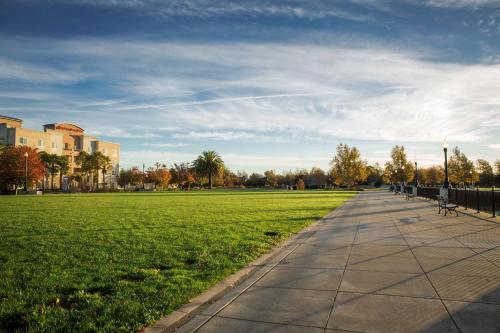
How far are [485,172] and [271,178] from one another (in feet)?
220

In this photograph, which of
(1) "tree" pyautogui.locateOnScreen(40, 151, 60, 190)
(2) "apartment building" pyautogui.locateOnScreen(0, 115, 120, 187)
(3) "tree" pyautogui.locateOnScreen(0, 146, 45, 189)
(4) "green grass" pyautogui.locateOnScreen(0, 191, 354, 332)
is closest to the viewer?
(4) "green grass" pyautogui.locateOnScreen(0, 191, 354, 332)

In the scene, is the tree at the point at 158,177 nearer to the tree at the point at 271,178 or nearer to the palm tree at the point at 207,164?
the palm tree at the point at 207,164

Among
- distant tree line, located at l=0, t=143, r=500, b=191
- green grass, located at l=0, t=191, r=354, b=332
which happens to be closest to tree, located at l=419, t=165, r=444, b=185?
distant tree line, located at l=0, t=143, r=500, b=191

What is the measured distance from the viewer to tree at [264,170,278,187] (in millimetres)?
133000

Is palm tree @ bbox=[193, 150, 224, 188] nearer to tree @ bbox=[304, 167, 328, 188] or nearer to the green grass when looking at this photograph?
tree @ bbox=[304, 167, 328, 188]

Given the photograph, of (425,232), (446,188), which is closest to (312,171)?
(446,188)

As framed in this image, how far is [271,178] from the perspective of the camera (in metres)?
134

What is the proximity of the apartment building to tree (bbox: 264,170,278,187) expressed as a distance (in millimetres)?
53559

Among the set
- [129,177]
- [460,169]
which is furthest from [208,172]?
[460,169]

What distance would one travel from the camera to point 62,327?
4.27m

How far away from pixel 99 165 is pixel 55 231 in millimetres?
80414

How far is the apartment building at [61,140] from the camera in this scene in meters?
79.8

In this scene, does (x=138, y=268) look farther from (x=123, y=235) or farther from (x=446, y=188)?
(x=446, y=188)

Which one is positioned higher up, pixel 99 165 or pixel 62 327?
pixel 99 165
